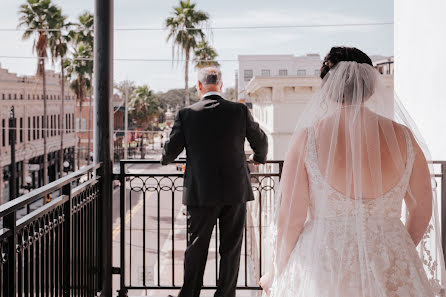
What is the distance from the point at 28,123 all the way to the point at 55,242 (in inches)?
1289

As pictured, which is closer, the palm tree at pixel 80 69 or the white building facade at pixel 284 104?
the white building facade at pixel 284 104

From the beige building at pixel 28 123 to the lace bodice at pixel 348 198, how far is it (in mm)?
24926

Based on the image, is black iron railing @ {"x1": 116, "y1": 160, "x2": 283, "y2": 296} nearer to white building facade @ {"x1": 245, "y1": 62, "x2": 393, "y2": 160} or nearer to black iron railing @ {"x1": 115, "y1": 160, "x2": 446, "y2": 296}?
black iron railing @ {"x1": 115, "y1": 160, "x2": 446, "y2": 296}

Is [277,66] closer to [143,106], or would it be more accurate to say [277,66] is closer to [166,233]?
[143,106]

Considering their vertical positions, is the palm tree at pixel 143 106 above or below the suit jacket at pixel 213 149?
above

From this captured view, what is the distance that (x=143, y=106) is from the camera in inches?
1932

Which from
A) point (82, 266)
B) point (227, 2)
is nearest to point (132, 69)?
point (227, 2)

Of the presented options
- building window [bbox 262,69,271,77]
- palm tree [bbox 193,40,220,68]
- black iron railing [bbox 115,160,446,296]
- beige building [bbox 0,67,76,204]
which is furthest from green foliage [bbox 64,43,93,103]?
building window [bbox 262,69,271,77]

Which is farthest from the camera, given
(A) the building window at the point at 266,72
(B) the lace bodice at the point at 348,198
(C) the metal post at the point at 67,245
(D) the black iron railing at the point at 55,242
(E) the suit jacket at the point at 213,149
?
(A) the building window at the point at 266,72

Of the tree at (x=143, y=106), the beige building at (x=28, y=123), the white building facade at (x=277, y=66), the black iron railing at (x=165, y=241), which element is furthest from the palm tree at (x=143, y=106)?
the black iron railing at (x=165, y=241)

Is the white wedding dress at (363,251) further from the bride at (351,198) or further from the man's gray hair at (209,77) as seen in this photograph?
the man's gray hair at (209,77)

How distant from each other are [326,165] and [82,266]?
167 centimetres

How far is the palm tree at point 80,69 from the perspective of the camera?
33.8 metres

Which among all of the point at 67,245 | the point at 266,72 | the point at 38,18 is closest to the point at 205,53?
the point at 38,18
